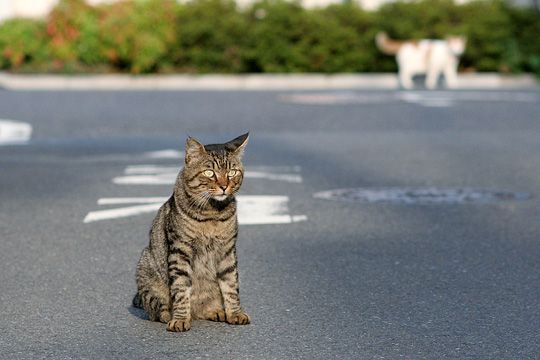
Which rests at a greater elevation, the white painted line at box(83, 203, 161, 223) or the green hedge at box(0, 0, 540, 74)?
the white painted line at box(83, 203, 161, 223)

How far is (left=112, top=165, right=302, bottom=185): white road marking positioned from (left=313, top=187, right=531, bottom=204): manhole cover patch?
1018mm

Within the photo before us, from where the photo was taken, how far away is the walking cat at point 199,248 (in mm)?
6258

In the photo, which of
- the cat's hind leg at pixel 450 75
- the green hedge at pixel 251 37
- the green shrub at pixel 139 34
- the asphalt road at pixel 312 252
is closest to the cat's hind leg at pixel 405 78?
the cat's hind leg at pixel 450 75

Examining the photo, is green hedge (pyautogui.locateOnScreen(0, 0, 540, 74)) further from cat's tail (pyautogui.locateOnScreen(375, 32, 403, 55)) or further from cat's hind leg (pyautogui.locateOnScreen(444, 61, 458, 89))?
cat's hind leg (pyautogui.locateOnScreen(444, 61, 458, 89))

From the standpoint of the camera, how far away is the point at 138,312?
6.75 m

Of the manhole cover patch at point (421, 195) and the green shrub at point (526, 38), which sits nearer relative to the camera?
the manhole cover patch at point (421, 195)

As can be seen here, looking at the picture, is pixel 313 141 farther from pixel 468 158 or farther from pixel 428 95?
pixel 428 95

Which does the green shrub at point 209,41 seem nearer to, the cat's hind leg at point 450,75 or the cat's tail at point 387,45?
the cat's tail at point 387,45

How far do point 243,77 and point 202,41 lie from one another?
2.54 meters

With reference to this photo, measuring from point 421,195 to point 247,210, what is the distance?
72.6 inches

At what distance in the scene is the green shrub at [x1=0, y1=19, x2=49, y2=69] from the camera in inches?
1312

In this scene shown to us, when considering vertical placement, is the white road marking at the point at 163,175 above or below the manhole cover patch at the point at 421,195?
below

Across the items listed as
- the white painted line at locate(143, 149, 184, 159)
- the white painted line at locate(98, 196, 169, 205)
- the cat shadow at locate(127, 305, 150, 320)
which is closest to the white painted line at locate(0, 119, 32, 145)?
the white painted line at locate(143, 149, 184, 159)

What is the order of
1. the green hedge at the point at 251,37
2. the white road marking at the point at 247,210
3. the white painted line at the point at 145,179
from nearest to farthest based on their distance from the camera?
1. the white road marking at the point at 247,210
2. the white painted line at the point at 145,179
3. the green hedge at the point at 251,37
